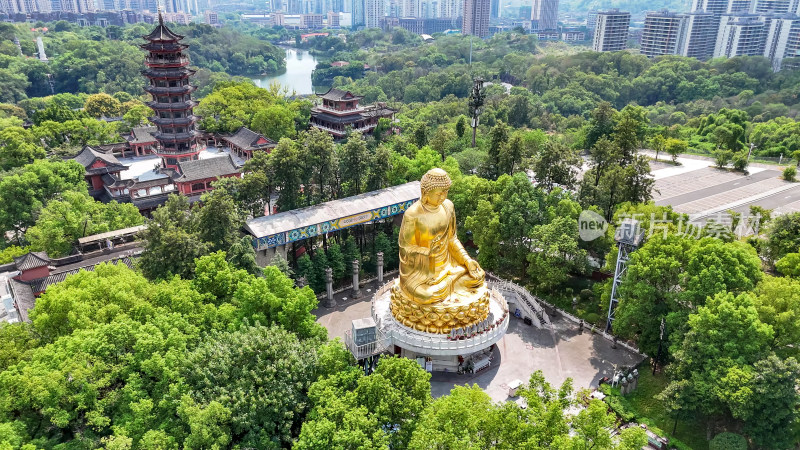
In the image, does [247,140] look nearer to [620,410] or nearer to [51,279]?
[51,279]

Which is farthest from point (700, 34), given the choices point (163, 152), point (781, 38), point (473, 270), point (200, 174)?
point (473, 270)

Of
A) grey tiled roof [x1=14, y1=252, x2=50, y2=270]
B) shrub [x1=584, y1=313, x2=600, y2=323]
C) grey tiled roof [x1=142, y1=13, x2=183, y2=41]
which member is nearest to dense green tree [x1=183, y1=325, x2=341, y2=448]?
grey tiled roof [x1=14, y1=252, x2=50, y2=270]

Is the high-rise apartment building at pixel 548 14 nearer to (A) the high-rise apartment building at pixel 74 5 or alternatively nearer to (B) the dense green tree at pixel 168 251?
(A) the high-rise apartment building at pixel 74 5

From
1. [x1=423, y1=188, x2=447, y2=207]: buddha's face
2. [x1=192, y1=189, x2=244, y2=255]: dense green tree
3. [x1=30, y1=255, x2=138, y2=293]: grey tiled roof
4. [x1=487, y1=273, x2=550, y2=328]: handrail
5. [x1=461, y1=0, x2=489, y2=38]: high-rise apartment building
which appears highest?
[x1=461, y1=0, x2=489, y2=38]: high-rise apartment building

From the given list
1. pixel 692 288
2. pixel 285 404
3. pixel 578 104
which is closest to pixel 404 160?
pixel 692 288

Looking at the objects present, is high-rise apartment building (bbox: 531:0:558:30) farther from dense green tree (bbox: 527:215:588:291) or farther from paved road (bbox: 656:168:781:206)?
dense green tree (bbox: 527:215:588:291)

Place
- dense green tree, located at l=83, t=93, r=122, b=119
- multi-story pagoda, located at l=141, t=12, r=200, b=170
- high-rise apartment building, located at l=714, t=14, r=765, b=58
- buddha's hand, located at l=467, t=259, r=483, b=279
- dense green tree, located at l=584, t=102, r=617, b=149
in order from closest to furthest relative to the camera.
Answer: buddha's hand, located at l=467, t=259, r=483, b=279 → multi-story pagoda, located at l=141, t=12, r=200, b=170 → dense green tree, located at l=584, t=102, r=617, b=149 → dense green tree, located at l=83, t=93, r=122, b=119 → high-rise apartment building, located at l=714, t=14, r=765, b=58
